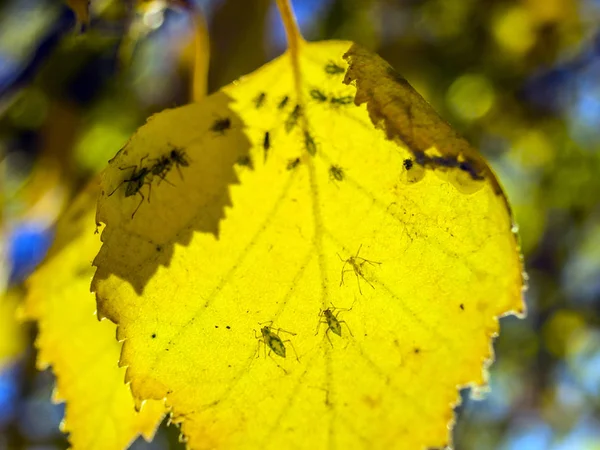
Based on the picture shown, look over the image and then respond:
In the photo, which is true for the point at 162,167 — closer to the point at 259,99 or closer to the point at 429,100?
the point at 259,99

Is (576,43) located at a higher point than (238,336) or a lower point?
higher

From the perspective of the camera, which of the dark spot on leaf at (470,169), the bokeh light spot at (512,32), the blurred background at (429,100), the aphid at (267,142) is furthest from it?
the bokeh light spot at (512,32)

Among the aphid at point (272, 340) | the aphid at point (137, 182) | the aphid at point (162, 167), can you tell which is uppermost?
the aphid at point (162, 167)

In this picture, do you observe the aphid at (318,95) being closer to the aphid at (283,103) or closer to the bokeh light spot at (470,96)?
the aphid at (283,103)

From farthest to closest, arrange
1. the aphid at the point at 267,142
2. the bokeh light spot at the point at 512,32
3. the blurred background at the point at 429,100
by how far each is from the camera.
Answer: the bokeh light spot at the point at 512,32
the blurred background at the point at 429,100
the aphid at the point at 267,142

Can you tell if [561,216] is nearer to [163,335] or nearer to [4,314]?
[4,314]

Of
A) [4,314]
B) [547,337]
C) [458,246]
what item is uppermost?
[547,337]

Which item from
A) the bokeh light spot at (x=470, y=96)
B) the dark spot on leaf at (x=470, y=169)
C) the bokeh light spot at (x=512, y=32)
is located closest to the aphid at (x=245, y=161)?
the dark spot on leaf at (x=470, y=169)

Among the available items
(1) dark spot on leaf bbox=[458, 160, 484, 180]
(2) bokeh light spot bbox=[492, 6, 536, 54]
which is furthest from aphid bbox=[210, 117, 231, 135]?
(2) bokeh light spot bbox=[492, 6, 536, 54]

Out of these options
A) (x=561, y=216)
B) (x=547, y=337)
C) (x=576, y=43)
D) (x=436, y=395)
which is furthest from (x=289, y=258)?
(x=547, y=337)
